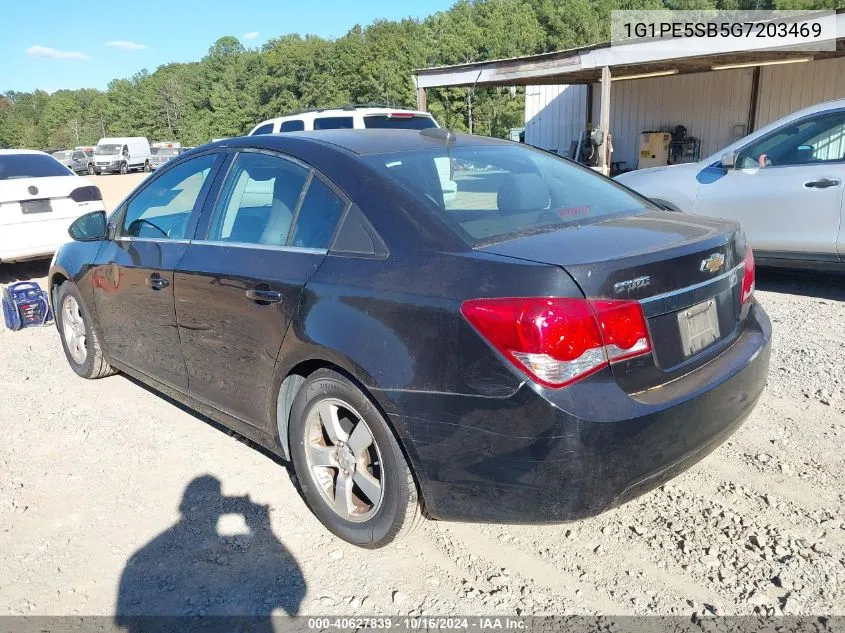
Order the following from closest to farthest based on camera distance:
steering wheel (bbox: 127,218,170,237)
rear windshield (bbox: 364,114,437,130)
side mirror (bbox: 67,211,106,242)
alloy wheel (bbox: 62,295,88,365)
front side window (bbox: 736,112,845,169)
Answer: steering wheel (bbox: 127,218,170,237) → side mirror (bbox: 67,211,106,242) → alloy wheel (bbox: 62,295,88,365) → front side window (bbox: 736,112,845,169) → rear windshield (bbox: 364,114,437,130)

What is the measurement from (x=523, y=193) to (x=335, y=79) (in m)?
63.3

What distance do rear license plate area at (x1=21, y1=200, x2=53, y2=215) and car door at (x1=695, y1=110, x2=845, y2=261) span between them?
749 centimetres

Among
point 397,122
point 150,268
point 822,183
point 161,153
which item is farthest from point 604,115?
point 161,153

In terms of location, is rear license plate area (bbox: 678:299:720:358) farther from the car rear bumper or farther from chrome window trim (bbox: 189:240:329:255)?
chrome window trim (bbox: 189:240:329:255)

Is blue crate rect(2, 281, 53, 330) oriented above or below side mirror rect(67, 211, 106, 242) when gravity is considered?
below

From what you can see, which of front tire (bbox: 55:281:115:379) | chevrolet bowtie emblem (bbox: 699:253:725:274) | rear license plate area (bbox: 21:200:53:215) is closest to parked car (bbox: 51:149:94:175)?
rear license plate area (bbox: 21:200:53:215)

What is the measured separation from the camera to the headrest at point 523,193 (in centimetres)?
296

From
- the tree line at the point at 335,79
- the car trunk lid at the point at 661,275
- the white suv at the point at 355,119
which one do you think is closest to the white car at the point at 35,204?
the white suv at the point at 355,119

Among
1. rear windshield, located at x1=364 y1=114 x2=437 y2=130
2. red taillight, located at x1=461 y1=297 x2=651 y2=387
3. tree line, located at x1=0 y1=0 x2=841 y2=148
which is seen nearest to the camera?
red taillight, located at x1=461 y1=297 x2=651 y2=387

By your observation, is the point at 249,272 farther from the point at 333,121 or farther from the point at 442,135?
the point at 333,121

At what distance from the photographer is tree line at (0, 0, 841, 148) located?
4253 centimetres

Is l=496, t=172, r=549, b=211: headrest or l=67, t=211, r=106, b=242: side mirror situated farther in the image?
l=67, t=211, r=106, b=242: side mirror

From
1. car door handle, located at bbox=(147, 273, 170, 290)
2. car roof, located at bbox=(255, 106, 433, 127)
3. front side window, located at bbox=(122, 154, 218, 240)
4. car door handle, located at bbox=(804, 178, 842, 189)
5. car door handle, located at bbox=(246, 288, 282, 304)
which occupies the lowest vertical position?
car door handle, located at bbox=(804, 178, 842, 189)

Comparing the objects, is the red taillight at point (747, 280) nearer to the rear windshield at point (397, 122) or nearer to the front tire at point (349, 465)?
the front tire at point (349, 465)
